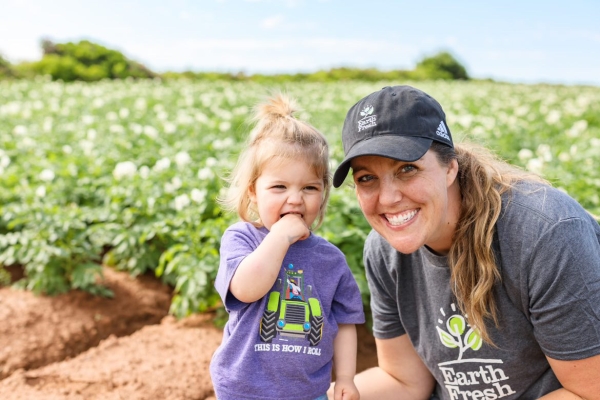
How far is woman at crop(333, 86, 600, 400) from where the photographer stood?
159 centimetres

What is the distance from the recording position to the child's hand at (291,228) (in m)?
1.70

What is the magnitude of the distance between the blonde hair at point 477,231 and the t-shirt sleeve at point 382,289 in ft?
1.01

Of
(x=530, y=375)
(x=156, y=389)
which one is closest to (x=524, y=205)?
(x=530, y=375)

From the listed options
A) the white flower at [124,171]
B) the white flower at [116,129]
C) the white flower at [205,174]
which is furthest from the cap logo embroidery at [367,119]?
the white flower at [116,129]

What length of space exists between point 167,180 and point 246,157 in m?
2.47

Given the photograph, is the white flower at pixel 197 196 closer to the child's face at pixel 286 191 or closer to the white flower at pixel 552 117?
the child's face at pixel 286 191

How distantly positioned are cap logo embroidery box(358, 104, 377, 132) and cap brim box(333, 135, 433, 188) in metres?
0.05

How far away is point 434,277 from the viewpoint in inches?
76.3

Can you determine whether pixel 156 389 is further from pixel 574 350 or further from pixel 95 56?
pixel 95 56

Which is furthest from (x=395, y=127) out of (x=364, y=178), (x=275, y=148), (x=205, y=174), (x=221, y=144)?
(x=221, y=144)

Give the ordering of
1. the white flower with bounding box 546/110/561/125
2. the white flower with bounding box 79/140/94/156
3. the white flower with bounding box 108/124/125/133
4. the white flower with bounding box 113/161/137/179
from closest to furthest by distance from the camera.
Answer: the white flower with bounding box 113/161/137/179 → the white flower with bounding box 79/140/94/156 → the white flower with bounding box 108/124/125/133 → the white flower with bounding box 546/110/561/125

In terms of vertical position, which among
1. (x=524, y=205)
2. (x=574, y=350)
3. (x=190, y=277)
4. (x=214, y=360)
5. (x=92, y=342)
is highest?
(x=524, y=205)

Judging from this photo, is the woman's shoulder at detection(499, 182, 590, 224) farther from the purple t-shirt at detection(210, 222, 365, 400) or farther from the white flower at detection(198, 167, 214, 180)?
the white flower at detection(198, 167, 214, 180)

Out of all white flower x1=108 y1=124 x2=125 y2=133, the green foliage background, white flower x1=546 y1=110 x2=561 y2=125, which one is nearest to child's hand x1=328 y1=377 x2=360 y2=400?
the green foliage background
